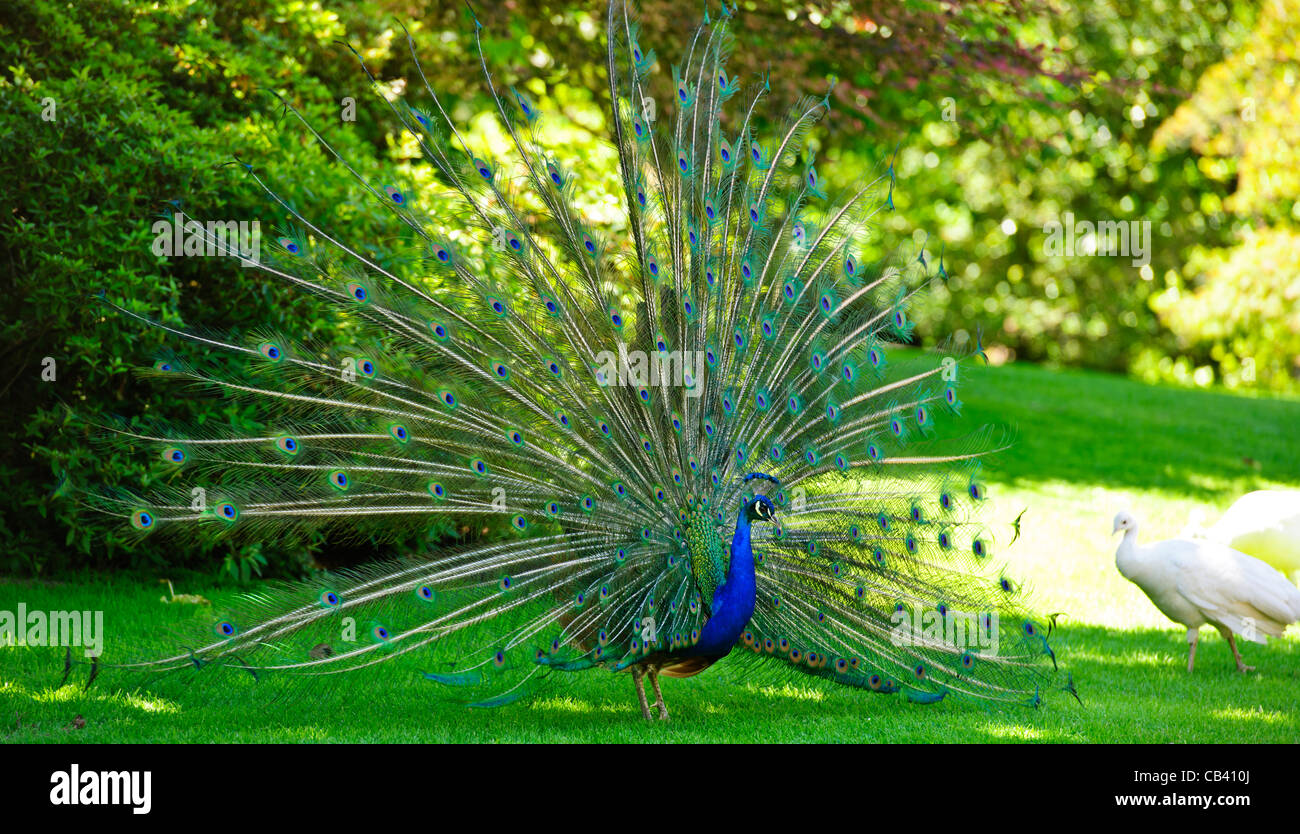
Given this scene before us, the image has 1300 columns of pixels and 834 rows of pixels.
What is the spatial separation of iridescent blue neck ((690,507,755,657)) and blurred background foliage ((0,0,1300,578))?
1.28 metres

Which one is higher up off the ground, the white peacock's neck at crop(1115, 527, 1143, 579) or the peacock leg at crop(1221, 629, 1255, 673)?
the white peacock's neck at crop(1115, 527, 1143, 579)

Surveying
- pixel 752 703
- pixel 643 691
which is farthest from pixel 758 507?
pixel 752 703

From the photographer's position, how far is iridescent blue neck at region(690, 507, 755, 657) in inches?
199

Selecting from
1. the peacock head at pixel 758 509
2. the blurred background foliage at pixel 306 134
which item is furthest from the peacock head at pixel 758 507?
the blurred background foliage at pixel 306 134

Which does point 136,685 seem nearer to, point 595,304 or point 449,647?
point 449,647

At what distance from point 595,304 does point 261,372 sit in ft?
5.04

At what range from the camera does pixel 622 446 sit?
17.8 feet

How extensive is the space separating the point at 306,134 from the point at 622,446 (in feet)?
15.0

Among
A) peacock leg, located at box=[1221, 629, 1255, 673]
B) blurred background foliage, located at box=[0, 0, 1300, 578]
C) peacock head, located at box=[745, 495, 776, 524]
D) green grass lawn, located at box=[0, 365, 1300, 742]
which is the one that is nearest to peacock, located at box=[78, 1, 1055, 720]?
peacock head, located at box=[745, 495, 776, 524]

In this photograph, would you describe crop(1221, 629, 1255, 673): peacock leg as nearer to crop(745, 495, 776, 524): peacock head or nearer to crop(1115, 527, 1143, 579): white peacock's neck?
crop(1115, 527, 1143, 579): white peacock's neck

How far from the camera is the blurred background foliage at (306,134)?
276 inches

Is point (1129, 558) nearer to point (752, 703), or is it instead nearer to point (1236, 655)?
point (1236, 655)

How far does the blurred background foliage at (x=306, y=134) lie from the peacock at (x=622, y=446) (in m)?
0.47

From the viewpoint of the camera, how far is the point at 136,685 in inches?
219
